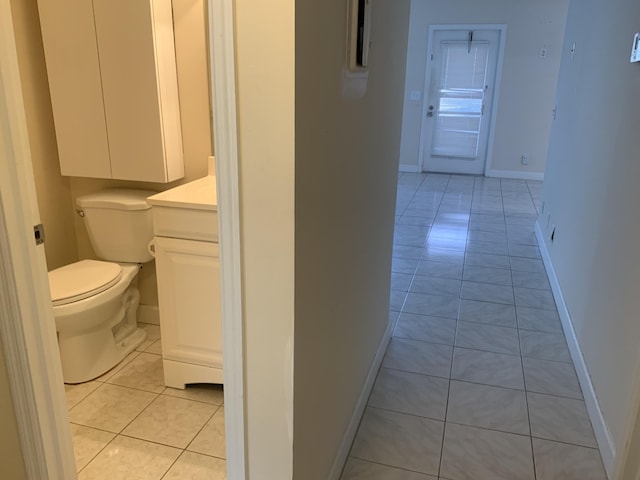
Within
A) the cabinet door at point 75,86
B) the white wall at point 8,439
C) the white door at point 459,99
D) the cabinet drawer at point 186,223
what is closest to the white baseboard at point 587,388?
the cabinet drawer at point 186,223

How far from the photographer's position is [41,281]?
1.37 m

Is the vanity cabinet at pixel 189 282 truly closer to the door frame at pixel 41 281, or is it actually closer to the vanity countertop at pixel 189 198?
the vanity countertop at pixel 189 198

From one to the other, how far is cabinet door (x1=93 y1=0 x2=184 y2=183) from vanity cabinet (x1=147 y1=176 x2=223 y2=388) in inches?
11.0

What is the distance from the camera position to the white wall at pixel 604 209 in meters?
1.81

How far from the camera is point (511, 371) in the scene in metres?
2.44

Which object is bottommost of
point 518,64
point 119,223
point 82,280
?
point 82,280

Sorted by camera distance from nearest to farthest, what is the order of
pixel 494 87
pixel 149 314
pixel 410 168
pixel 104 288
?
pixel 104 288 → pixel 149 314 → pixel 494 87 → pixel 410 168

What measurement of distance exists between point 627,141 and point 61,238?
2625 millimetres

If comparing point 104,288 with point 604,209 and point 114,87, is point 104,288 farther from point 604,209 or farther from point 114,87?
point 604,209

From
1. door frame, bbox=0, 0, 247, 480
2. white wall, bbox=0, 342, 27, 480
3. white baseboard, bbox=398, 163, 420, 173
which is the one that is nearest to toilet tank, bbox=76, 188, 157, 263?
door frame, bbox=0, 0, 247, 480

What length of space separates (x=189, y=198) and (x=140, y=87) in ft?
2.05

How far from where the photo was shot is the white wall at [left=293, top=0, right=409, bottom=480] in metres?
1.14

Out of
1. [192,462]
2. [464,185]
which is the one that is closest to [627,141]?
[192,462]

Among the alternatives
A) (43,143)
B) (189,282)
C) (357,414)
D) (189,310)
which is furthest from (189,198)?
(357,414)
